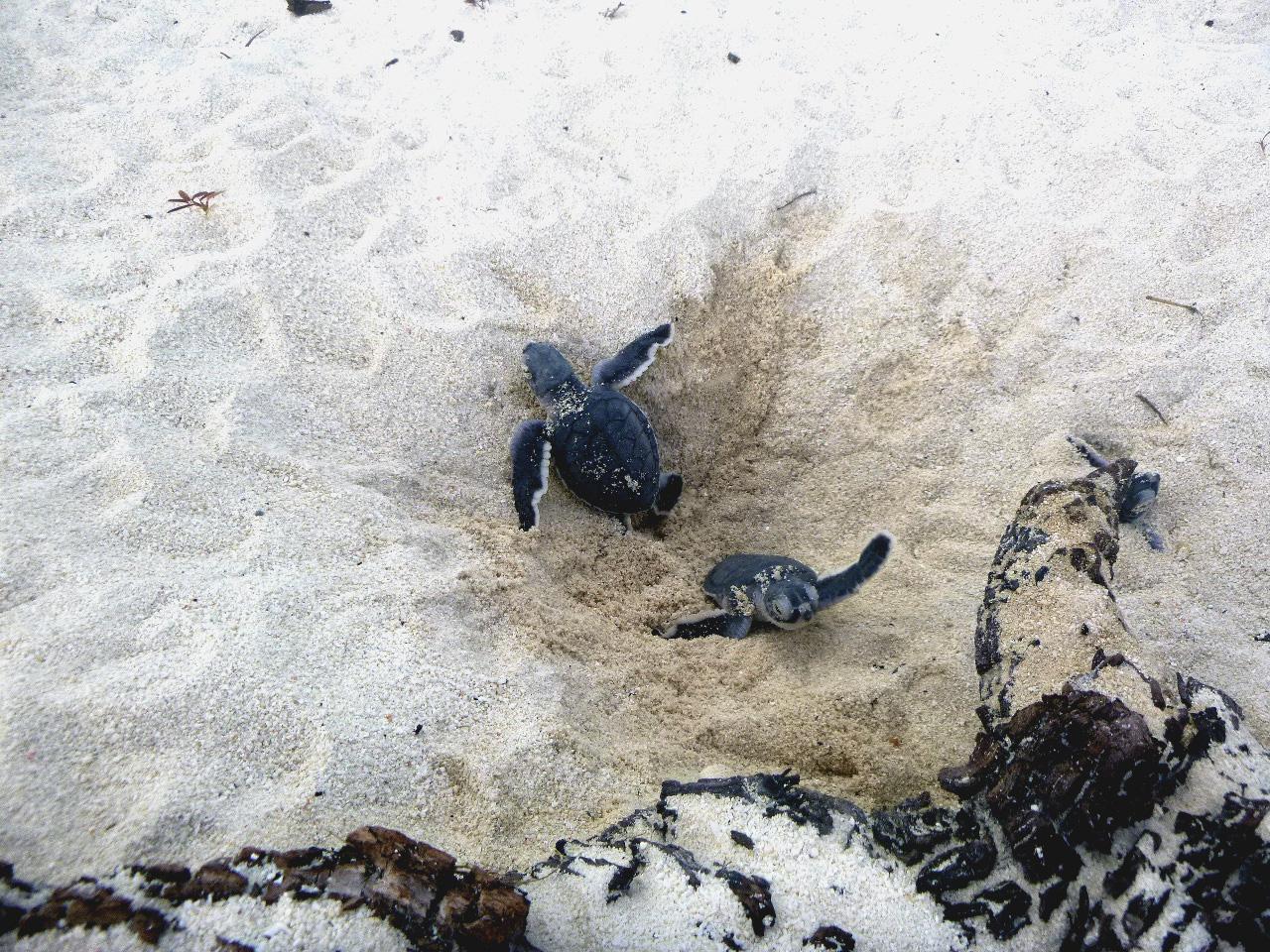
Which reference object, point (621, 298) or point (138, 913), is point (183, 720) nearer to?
point (138, 913)

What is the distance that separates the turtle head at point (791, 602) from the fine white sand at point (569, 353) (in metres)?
0.11

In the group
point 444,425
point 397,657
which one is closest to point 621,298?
point 444,425

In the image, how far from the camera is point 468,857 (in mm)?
1325

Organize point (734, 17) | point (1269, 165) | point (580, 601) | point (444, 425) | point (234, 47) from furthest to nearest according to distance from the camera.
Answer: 1. point (734, 17)
2. point (234, 47)
3. point (1269, 165)
4. point (444, 425)
5. point (580, 601)

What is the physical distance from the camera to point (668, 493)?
248cm

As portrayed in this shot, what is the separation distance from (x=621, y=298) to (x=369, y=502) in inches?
46.2

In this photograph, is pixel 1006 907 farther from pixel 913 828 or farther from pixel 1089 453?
pixel 1089 453

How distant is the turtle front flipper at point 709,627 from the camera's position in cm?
208

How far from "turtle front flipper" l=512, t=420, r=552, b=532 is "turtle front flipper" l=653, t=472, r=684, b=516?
39 cm

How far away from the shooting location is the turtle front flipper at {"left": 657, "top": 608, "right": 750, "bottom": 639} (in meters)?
2.08

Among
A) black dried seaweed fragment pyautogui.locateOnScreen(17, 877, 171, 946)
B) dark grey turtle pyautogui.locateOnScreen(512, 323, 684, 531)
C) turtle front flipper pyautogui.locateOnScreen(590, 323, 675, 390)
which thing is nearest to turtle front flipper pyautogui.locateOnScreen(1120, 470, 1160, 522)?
dark grey turtle pyautogui.locateOnScreen(512, 323, 684, 531)

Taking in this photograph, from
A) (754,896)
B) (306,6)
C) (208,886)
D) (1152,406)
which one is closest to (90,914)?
(208,886)

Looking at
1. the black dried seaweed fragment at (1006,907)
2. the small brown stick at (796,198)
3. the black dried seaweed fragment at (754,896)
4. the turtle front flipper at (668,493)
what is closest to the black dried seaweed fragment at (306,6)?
the small brown stick at (796,198)

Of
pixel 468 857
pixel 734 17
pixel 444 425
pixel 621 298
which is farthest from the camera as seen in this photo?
pixel 734 17
